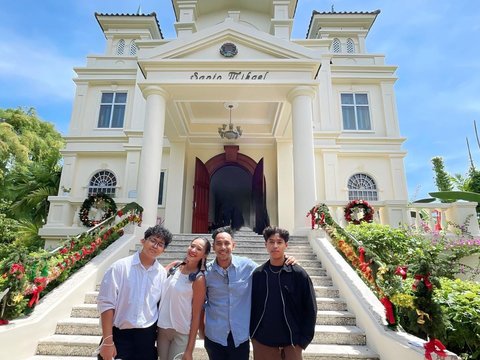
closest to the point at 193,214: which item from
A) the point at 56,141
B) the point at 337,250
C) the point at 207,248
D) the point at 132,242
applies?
the point at 132,242

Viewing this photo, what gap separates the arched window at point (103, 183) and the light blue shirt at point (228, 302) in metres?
11.5

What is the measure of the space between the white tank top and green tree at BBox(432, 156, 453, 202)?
2500cm

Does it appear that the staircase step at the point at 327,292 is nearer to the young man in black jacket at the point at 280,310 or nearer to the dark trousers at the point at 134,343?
the young man in black jacket at the point at 280,310

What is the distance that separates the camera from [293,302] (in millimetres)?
2488

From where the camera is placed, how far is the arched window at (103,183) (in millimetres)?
12945

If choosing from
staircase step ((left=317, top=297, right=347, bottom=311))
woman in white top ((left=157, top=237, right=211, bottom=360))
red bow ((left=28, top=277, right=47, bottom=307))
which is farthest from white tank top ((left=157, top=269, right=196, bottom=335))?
staircase step ((left=317, top=297, right=347, bottom=311))

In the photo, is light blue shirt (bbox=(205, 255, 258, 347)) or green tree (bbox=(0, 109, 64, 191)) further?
green tree (bbox=(0, 109, 64, 191))

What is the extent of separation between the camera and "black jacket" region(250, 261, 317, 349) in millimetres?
2422

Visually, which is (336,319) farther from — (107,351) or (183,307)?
(107,351)

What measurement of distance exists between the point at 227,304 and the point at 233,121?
9.63m

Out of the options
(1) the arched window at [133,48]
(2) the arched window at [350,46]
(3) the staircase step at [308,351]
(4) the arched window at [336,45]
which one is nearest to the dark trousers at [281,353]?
(3) the staircase step at [308,351]

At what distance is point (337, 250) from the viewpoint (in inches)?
246

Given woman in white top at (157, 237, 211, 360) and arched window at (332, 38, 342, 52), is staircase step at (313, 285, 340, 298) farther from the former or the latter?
arched window at (332, 38, 342, 52)

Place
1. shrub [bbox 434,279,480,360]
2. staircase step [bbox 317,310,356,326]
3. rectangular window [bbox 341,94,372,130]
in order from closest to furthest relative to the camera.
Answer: shrub [bbox 434,279,480,360] → staircase step [bbox 317,310,356,326] → rectangular window [bbox 341,94,372,130]
